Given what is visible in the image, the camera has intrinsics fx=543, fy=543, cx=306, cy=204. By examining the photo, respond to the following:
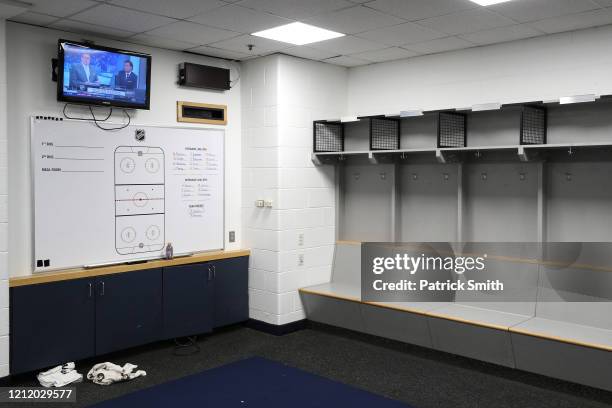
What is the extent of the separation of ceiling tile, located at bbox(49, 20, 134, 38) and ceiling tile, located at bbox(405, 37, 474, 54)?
2.48 meters

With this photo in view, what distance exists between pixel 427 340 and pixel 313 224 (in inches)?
66.3

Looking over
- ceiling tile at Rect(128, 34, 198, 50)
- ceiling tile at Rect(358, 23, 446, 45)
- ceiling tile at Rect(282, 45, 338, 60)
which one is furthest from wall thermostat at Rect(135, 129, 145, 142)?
ceiling tile at Rect(358, 23, 446, 45)

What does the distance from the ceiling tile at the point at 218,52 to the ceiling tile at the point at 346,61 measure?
879 millimetres

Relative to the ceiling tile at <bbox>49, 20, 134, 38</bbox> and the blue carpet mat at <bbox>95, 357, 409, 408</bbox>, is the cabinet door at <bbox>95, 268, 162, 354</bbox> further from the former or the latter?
the ceiling tile at <bbox>49, 20, 134, 38</bbox>

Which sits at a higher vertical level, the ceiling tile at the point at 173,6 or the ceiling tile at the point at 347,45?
the ceiling tile at the point at 347,45

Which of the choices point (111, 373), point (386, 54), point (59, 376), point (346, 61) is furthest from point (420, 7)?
point (59, 376)

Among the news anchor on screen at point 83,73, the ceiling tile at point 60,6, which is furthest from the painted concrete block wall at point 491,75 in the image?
the ceiling tile at point 60,6

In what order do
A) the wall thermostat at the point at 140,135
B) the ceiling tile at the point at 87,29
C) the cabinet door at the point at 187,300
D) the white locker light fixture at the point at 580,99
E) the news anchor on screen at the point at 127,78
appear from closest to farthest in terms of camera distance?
1. the white locker light fixture at the point at 580,99
2. the ceiling tile at the point at 87,29
3. the news anchor on screen at the point at 127,78
4. the wall thermostat at the point at 140,135
5. the cabinet door at the point at 187,300

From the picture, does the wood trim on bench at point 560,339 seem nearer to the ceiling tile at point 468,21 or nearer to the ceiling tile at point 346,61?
the ceiling tile at point 468,21

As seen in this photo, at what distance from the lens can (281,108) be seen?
5289 mm

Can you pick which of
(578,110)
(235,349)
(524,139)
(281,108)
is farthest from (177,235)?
(578,110)

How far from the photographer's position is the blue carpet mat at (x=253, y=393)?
3475 mm

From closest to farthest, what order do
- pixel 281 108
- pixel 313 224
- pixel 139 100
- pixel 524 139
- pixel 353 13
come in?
1. pixel 353 13
2. pixel 524 139
3. pixel 139 100
4. pixel 281 108
5. pixel 313 224

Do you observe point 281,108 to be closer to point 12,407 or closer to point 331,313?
point 331,313
